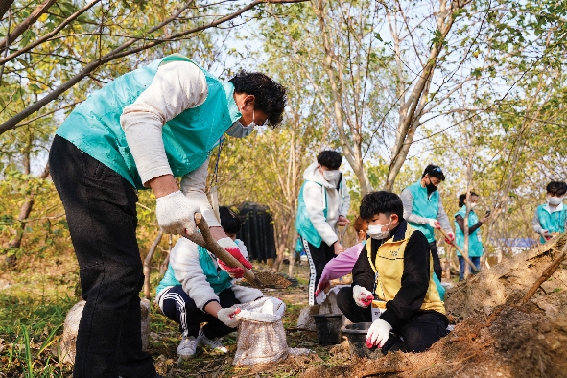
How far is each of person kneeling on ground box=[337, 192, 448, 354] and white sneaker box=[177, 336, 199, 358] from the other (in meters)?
1.12

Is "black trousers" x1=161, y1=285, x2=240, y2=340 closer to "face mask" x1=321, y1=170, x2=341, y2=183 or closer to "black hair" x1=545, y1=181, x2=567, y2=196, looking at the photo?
"face mask" x1=321, y1=170, x2=341, y2=183

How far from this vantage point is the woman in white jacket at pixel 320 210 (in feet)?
15.6

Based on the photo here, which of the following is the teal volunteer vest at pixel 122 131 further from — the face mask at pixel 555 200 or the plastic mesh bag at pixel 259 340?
the face mask at pixel 555 200

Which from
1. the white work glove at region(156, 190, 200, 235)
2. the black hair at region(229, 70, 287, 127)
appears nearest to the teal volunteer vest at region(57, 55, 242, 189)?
the black hair at region(229, 70, 287, 127)

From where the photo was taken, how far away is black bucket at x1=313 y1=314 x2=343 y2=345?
144 inches

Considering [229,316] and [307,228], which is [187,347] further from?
[307,228]

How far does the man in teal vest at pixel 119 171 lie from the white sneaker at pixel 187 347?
139 centimetres

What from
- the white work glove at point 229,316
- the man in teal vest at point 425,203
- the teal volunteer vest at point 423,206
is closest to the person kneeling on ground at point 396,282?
the white work glove at point 229,316

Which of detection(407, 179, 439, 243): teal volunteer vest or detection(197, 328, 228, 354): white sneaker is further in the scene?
detection(407, 179, 439, 243): teal volunteer vest

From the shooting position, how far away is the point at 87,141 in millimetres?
2020

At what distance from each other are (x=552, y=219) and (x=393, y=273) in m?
5.81

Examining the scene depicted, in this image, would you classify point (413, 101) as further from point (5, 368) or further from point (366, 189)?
point (5, 368)

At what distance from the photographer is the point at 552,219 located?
7.88 meters

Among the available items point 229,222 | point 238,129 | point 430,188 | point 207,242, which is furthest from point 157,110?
point 430,188
